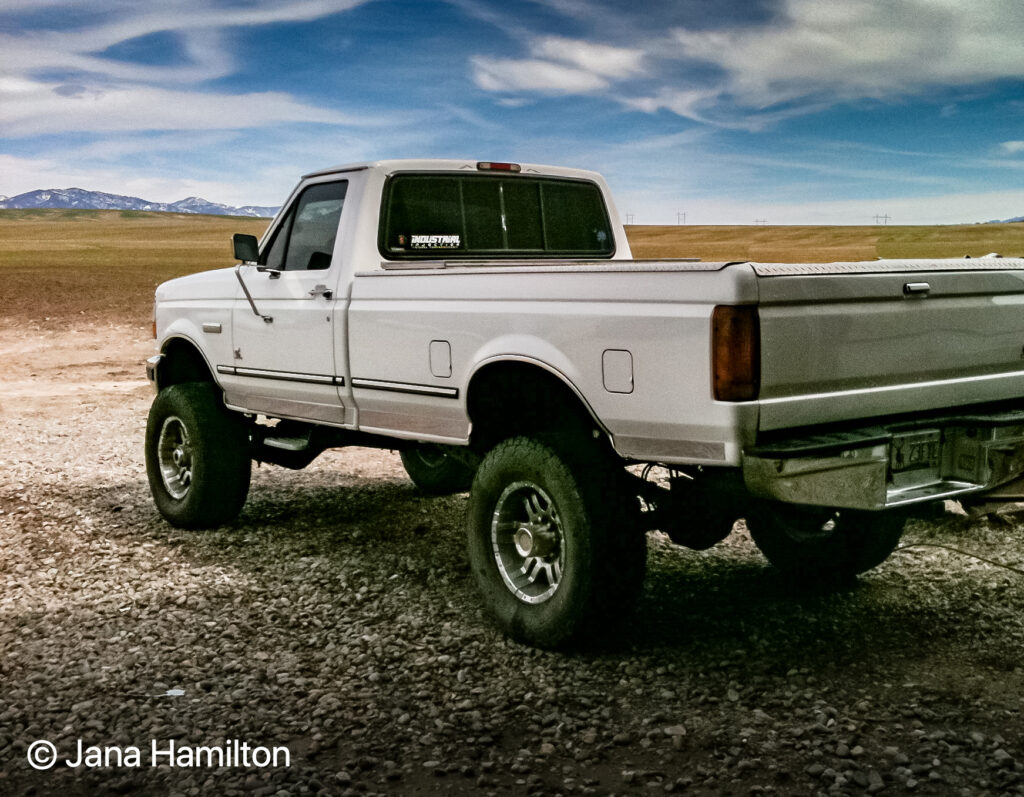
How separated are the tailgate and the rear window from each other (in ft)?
7.82

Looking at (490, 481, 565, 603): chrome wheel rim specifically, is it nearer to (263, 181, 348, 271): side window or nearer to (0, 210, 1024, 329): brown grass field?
(263, 181, 348, 271): side window

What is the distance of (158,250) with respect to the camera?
81.8 m

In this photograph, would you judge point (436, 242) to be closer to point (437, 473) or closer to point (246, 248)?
point (246, 248)

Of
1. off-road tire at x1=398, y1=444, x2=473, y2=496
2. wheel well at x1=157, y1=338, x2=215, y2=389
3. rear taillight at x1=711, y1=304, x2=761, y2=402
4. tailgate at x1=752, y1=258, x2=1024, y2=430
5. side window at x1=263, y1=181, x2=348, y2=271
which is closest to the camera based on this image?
rear taillight at x1=711, y1=304, x2=761, y2=402

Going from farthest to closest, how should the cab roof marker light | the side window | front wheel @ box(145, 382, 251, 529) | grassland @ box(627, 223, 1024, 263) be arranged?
grassland @ box(627, 223, 1024, 263) → front wheel @ box(145, 382, 251, 529) → the cab roof marker light → the side window

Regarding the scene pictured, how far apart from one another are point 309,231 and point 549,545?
2.49 m

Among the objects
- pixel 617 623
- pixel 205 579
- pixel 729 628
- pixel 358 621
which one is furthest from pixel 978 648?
pixel 205 579

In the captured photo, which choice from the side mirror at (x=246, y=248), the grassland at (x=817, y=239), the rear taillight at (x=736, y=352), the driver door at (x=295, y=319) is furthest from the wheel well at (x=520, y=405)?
the grassland at (x=817, y=239)

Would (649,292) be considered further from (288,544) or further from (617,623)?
(288,544)

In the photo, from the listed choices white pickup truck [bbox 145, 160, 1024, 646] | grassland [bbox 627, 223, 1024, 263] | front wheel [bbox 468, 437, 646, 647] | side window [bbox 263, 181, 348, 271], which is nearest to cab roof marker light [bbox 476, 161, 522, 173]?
white pickup truck [bbox 145, 160, 1024, 646]

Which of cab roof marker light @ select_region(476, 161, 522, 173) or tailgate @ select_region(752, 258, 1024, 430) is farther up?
cab roof marker light @ select_region(476, 161, 522, 173)

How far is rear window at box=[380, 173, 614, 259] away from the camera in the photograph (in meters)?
5.75

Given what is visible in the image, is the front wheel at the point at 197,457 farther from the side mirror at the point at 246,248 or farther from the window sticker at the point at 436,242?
the window sticker at the point at 436,242

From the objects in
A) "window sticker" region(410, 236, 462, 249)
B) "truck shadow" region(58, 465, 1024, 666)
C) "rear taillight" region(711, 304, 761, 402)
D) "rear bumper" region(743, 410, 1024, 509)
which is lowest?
"truck shadow" region(58, 465, 1024, 666)
